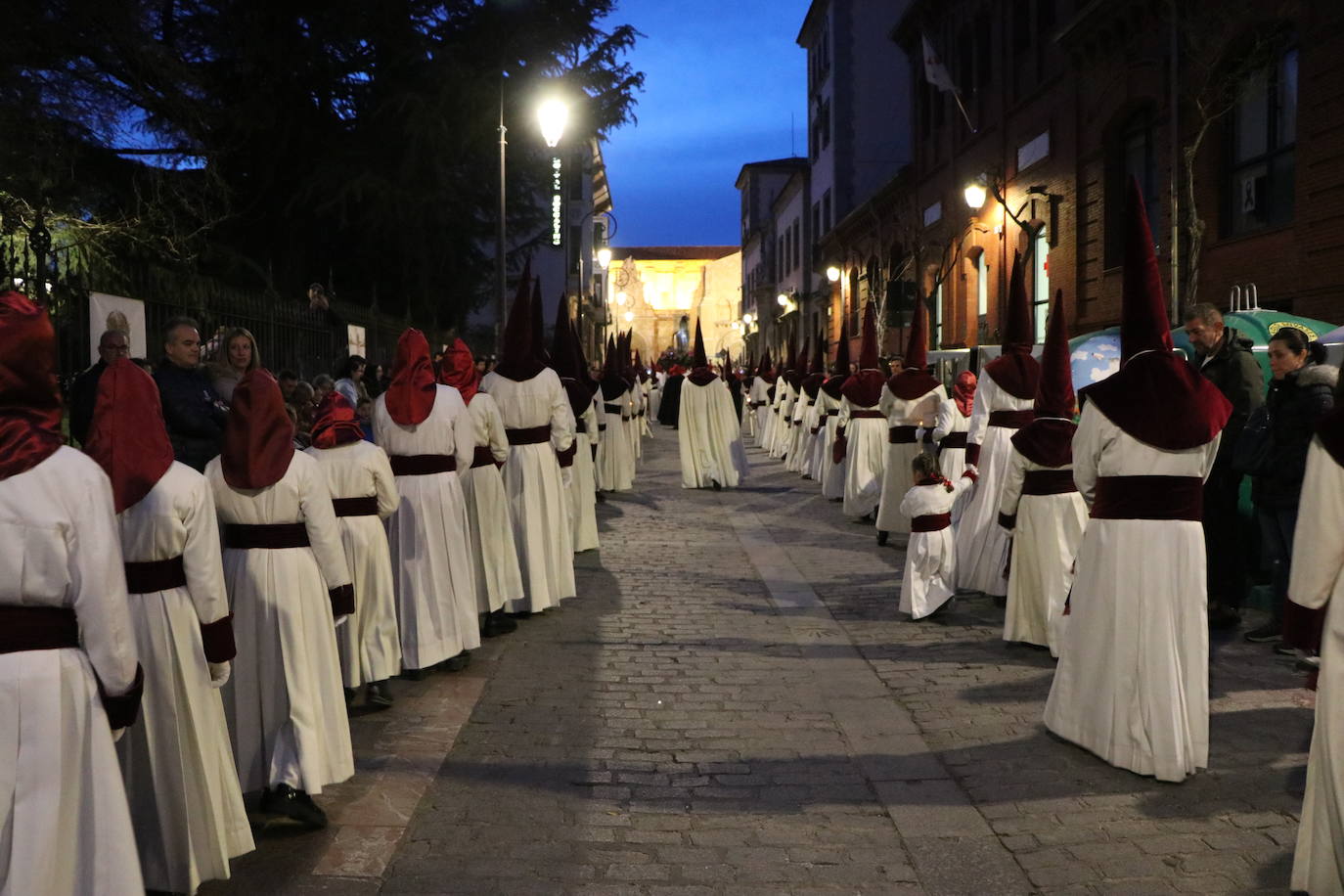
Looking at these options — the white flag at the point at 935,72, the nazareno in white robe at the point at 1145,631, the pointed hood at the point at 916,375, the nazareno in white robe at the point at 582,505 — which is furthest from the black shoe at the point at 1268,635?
the white flag at the point at 935,72

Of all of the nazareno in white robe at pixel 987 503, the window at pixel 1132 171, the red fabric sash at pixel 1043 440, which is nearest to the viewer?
the red fabric sash at pixel 1043 440

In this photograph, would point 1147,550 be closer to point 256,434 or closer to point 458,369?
point 256,434

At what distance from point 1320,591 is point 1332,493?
32 centimetres

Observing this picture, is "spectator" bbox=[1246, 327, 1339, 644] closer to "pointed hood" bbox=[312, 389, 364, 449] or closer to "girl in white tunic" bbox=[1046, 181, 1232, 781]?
"girl in white tunic" bbox=[1046, 181, 1232, 781]

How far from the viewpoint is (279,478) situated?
4.77 meters

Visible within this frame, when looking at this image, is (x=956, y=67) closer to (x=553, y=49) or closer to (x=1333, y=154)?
(x=553, y=49)

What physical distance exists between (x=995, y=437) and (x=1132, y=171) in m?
12.6

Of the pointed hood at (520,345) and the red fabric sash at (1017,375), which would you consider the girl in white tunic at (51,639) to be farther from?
the red fabric sash at (1017,375)

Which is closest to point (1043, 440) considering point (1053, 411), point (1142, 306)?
point (1053, 411)

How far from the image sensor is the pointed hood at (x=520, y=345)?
8.90 meters

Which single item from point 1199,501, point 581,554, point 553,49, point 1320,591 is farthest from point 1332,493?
point 553,49

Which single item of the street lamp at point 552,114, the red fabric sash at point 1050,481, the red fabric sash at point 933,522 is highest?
the street lamp at point 552,114

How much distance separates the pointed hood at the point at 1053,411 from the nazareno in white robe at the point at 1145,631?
1648 millimetres

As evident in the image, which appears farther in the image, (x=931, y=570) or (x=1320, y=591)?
(x=931, y=570)
